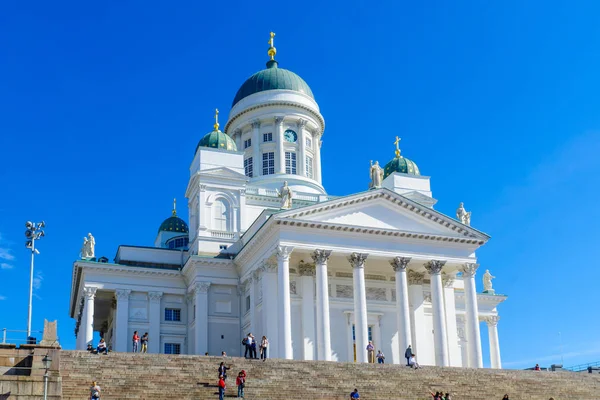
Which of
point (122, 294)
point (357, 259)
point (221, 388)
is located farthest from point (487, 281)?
point (221, 388)

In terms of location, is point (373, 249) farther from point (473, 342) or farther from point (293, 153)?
point (293, 153)

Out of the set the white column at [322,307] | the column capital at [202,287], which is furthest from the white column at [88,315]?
the white column at [322,307]

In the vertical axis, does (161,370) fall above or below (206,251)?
below

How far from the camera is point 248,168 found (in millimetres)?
61531

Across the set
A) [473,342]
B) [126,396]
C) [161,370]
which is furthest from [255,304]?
[126,396]

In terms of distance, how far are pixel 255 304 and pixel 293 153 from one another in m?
16.5

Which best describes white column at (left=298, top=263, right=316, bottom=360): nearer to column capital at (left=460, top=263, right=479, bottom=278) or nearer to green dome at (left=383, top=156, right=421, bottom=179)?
column capital at (left=460, top=263, right=479, bottom=278)

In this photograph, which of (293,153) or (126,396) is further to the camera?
(293,153)

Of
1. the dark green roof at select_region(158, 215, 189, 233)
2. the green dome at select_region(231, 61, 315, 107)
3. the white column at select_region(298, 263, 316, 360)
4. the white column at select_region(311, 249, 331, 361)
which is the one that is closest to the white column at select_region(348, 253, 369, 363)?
the white column at select_region(311, 249, 331, 361)

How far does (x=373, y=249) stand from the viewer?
46.8m

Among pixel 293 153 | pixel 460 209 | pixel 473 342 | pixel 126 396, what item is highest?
pixel 293 153

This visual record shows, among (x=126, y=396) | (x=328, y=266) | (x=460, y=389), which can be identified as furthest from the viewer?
(x=328, y=266)

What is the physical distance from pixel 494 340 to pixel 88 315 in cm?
2880

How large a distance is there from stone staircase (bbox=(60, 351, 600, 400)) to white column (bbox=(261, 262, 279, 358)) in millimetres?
7986
